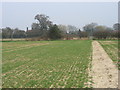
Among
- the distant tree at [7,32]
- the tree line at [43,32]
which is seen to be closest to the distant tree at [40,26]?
the tree line at [43,32]

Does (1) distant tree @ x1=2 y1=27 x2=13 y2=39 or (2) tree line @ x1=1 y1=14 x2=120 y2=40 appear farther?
(1) distant tree @ x1=2 y1=27 x2=13 y2=39

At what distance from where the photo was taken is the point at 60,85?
5629mm

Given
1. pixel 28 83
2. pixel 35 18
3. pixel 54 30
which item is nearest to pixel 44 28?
pixel 35 18

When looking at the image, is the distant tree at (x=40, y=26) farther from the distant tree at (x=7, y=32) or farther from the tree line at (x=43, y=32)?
the distant tree at (x=7, y=32)

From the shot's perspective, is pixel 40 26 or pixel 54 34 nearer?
pixel 54 34

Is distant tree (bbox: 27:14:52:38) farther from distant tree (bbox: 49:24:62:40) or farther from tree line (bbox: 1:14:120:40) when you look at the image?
distant tree (bbox: 49:24:62:40)

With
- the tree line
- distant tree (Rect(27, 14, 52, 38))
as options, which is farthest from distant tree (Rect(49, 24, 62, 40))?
distant tree (Rect(27, 14, 52, 38))

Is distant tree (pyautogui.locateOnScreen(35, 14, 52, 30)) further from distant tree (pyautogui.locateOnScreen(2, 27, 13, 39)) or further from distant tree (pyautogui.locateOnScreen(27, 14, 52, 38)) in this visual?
distant tree (pyautogui.locateOnScreen(2, 27, 13, 39))

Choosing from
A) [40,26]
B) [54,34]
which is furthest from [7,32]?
[54,34]

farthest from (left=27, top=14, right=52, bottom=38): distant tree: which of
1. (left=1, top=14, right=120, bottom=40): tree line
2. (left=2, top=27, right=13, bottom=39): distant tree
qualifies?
(left=2, top=27, right=13, bottom=39): distant tree

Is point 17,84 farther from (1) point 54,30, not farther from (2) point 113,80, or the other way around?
(1) point 54,30

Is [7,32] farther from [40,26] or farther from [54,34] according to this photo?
[54,34]

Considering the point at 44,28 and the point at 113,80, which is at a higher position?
the point at 44,28

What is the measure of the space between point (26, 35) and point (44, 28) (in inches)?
443
